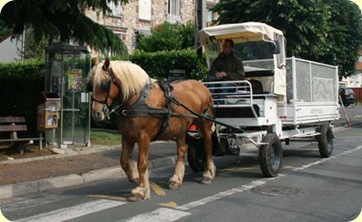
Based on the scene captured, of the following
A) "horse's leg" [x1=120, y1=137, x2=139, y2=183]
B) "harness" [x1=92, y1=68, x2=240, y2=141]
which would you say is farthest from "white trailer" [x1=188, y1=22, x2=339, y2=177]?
"horse's leg" [x1=120, y1=137, x2=139, y2=183]

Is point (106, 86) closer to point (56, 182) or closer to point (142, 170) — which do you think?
point (142, 170)

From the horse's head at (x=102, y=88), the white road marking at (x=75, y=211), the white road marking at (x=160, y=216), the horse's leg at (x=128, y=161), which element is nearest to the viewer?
the white road marking at (x=160, y=216)

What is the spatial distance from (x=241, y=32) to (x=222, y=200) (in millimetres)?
3725

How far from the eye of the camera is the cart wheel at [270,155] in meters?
8.41

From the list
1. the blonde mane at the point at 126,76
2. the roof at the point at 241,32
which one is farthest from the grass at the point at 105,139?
the blonde mane at the point at 126,76

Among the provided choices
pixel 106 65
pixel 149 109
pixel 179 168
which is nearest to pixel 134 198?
pixel 179 168

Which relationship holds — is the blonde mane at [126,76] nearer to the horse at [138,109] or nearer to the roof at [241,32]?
the horse at [138,109]

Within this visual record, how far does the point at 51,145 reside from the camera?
12.3 m

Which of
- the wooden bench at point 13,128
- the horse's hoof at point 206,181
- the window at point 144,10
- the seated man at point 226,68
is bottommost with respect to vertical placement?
the horse's hoof at point 206,181

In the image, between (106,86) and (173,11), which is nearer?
(106,86)

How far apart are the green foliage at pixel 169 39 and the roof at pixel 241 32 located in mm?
17776

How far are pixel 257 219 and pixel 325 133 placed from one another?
5859 mm

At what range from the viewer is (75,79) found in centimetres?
1269

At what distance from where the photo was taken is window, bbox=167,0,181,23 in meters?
35.9
